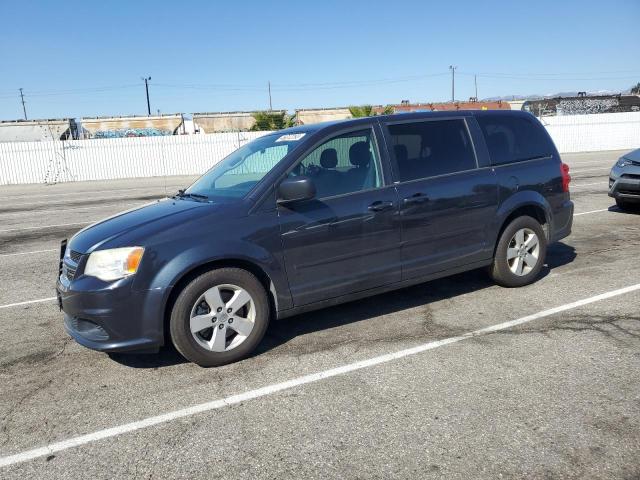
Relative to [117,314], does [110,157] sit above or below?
above

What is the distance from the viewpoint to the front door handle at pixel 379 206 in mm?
4530

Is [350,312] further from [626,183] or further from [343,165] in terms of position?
[626,183]

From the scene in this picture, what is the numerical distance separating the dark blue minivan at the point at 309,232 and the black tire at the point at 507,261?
0.02 metres

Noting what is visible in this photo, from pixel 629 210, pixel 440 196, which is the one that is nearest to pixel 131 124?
pixel 629 210

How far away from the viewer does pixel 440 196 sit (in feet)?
16.2

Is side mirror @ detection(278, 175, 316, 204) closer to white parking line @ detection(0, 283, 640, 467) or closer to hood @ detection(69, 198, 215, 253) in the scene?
hood @ detection(69, 198, 215, 253)

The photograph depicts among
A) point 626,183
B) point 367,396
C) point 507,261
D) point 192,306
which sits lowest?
point 367,396

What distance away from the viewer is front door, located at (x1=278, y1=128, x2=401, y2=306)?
4.25 m

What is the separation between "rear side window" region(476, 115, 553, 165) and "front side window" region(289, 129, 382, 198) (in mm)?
1482

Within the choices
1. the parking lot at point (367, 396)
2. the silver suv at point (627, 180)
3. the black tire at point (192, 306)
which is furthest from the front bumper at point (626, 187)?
the black tire at point (192, 306)

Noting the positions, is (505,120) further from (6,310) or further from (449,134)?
(6,310)

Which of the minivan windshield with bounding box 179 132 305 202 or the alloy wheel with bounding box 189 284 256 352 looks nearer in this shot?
the alloy wheel with bounding box 189 284 256 352

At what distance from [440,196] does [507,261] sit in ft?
4.01

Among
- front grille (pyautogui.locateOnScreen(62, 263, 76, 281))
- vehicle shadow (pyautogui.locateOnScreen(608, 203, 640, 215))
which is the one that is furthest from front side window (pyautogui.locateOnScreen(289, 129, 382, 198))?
vehicle shadow (pyautogui.locateOnScreen(608, 203, 640, 215))
